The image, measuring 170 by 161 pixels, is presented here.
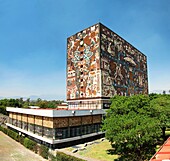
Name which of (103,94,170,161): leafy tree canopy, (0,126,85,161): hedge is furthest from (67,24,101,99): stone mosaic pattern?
(103,94,170,161): leafy tree canopy

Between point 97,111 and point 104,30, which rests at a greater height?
point 104,30

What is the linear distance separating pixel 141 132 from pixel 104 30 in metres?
27.4

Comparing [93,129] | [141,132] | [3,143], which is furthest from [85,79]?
[141,132]

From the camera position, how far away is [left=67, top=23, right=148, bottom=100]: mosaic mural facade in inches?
1455

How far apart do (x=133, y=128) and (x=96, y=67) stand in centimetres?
2168

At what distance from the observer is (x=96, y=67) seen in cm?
3688

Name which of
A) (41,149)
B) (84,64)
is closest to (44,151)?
(41,149)

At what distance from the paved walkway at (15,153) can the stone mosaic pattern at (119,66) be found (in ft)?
60.0

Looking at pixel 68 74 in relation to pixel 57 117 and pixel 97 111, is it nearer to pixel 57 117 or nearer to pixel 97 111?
pixel 97 111

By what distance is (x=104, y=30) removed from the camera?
38.7 metres

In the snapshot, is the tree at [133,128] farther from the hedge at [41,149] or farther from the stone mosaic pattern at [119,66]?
the stone mosaic pattern at [119,66]

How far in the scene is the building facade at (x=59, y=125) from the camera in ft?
77.0

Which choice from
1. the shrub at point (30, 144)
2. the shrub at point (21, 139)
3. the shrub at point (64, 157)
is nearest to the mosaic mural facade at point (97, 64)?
the shrub at point (21, 139)

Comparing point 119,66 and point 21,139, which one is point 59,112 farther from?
point 119,66
